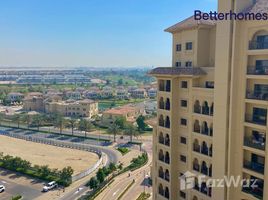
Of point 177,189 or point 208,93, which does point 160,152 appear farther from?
point 208,93

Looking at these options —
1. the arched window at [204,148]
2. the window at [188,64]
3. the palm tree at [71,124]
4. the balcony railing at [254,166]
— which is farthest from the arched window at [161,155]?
the palm tree at [71,124]

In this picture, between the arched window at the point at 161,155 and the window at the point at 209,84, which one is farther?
the arched window at the point at 161,155

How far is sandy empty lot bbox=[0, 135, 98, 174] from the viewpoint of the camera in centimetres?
6719

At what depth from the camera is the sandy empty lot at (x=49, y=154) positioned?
6719 cm

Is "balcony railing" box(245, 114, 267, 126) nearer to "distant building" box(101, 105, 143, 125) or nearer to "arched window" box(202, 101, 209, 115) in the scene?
"arched window" box(202, 101, 209, 115)

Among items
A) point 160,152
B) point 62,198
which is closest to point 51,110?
point 62,198

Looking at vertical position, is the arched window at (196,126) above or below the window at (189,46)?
below

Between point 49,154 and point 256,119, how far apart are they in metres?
62.7

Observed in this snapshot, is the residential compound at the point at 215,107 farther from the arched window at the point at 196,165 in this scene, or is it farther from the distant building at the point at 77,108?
the distant building at the point at 77,108

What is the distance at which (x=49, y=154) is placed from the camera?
7488cm

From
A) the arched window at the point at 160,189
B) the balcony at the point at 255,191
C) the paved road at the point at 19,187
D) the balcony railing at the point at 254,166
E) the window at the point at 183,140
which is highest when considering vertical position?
the window at the point at 183,140

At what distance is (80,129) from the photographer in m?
95.6

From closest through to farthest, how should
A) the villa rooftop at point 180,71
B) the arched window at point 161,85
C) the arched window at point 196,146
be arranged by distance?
the villa rooftop at point 180,71, the arched window at point 196,146, the arched window at point 161,85

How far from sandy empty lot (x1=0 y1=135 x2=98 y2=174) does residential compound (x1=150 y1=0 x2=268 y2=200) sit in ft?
125
